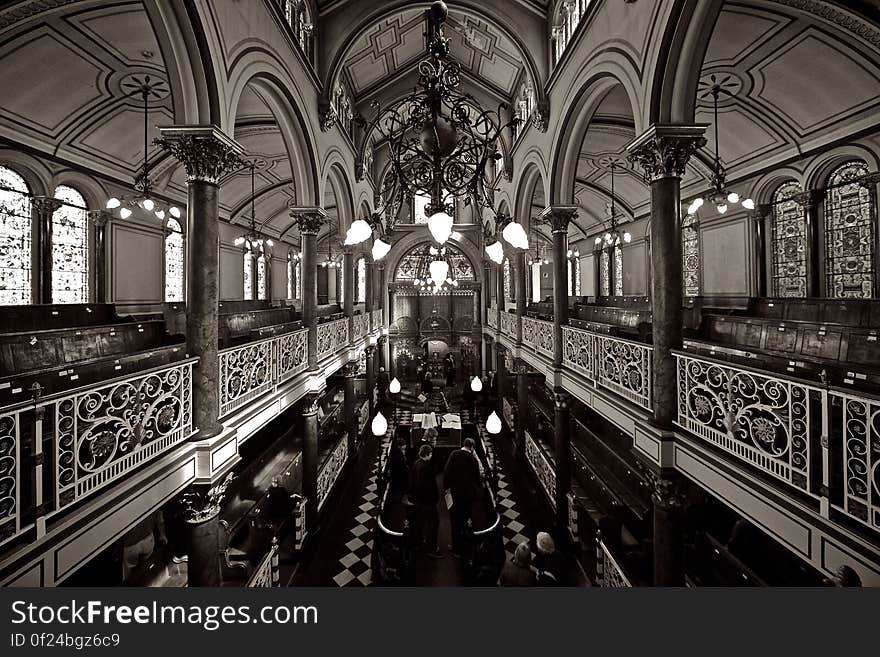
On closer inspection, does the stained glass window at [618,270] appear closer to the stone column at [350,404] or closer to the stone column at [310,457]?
the stone column at [350,404]

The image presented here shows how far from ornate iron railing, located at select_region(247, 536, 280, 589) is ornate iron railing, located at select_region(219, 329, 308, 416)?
2.25 metres

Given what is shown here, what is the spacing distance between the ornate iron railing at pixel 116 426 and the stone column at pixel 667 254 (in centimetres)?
491

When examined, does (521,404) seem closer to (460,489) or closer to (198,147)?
(460,489)

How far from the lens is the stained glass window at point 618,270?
18.4 m

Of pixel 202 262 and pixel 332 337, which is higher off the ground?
pixel 202 262

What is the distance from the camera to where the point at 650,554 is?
224 inches

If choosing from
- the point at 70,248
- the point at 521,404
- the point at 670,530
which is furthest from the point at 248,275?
the point at 670,530

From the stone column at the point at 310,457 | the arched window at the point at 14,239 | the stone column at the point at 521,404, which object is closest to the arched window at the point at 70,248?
the arched window at the point at 14,239

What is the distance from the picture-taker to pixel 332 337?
9602 millimetres

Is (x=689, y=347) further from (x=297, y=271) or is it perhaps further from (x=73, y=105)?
(x=297, y=271)

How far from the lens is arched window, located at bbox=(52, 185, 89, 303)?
32.0ft

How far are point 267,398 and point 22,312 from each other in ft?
15.8

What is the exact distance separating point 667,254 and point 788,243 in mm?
8990

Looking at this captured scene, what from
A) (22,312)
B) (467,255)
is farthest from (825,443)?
(467,255)
